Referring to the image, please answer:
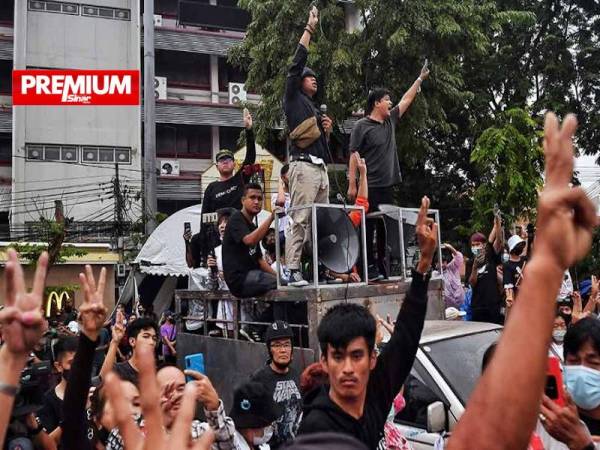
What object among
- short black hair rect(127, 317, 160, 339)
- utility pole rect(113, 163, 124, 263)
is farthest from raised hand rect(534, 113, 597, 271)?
utility pole rect(113, 163, 124, 263)

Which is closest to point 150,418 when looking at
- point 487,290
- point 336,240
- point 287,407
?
point 287,407

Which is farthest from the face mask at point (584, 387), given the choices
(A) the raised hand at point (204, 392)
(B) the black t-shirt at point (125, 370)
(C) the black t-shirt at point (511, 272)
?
(C) the black t-shirt at point (511, 272)

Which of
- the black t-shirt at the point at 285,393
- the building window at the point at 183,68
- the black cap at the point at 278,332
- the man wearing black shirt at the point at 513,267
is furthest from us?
the building window at the point at 183,68

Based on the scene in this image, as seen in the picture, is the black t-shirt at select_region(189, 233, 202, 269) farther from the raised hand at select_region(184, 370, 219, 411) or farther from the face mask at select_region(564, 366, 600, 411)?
Result: the face mask at select_region(564, 366, 600, 411)

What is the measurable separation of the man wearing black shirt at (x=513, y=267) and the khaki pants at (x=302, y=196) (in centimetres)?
213

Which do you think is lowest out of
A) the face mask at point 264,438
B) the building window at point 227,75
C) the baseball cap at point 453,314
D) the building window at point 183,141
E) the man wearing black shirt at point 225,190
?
the face mask at point 264,438

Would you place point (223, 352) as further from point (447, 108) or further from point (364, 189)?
point (447, 108)

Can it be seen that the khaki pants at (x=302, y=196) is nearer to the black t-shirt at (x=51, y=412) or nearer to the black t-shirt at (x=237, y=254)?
the black t-shirt at (x=237, y=254)

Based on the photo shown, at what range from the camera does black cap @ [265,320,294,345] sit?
15.6 ft

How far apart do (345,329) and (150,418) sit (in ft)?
3.96

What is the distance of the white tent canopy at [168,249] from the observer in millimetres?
13516

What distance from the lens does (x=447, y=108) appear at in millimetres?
16781

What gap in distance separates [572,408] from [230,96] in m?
25.4

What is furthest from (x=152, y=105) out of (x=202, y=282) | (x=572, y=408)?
(x=572, y=408)
